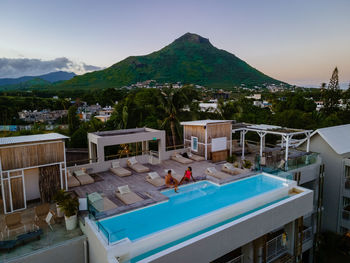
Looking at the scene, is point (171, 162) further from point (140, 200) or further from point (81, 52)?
point (81, 52)

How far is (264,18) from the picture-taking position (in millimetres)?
31594

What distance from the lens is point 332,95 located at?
47188 millimetres

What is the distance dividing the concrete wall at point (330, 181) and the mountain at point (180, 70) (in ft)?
285

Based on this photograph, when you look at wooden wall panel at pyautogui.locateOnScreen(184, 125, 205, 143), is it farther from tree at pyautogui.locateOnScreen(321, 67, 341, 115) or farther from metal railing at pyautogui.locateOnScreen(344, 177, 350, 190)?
tree at pyautogui.locateOnScreen(321, 67, 341, 115)

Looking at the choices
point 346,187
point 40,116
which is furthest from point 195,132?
point 40,116

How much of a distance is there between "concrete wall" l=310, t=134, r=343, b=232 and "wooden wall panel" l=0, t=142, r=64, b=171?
1692 cm

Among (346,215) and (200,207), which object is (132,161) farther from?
(346,215)

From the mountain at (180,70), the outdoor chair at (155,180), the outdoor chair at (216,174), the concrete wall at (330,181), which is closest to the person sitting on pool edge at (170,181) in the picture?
the outdoor chair at (155,180)

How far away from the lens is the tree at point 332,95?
4722 cm

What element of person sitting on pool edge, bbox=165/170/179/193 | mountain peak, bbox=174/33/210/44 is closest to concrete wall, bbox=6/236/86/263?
person sitting on pool edge, bbox=165/170/179/193

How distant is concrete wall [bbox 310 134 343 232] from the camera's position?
53.6ft

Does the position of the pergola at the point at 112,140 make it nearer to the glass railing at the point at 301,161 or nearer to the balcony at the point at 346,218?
the glass railing at the point at 301,161

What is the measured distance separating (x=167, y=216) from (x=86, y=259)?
2930 millimetres

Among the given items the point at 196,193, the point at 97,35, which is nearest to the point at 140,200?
the point at 196,193
